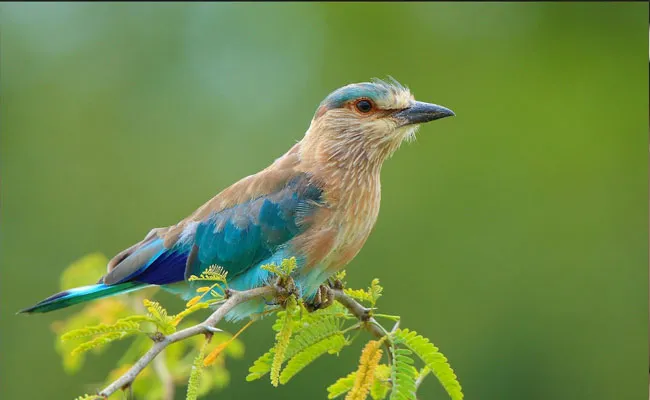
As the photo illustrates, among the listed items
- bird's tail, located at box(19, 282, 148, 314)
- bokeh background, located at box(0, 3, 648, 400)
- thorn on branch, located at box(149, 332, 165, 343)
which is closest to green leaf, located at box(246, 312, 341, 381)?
thorn on branch, located at box(149, 332, 165, 343)

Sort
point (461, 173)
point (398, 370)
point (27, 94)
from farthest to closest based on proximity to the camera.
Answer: point (27, 94) < point (461, 173) < point (398, 370)

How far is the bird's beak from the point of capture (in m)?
4.10

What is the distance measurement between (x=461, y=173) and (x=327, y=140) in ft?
16.2

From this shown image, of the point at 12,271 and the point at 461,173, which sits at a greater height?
the point at 461,173

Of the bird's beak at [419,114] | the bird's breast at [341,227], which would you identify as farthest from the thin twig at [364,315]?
the bird's beak at [419,114]

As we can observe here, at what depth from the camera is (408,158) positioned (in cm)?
880

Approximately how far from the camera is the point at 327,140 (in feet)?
13.8

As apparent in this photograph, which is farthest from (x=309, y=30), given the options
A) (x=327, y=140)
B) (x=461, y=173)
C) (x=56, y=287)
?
(x=327, y=140)

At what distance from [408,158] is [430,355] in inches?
231

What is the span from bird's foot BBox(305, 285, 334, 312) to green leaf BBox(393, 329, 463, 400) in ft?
1.45

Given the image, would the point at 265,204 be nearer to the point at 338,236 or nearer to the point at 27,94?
the point at 338,236

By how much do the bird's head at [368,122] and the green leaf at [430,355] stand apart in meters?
1.24

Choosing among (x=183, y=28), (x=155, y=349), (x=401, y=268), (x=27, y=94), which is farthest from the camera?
(x=183, y=28)

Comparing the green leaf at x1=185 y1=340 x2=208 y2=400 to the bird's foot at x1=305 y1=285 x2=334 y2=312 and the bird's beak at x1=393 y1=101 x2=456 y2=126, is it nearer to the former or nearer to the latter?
the bird's foot at x1=305 y1=285 x2=334 y2=312
